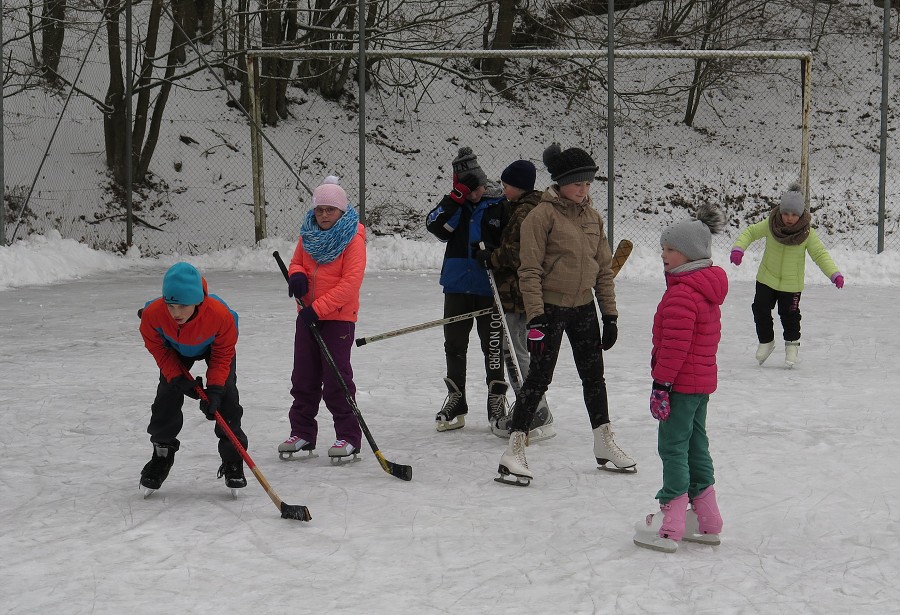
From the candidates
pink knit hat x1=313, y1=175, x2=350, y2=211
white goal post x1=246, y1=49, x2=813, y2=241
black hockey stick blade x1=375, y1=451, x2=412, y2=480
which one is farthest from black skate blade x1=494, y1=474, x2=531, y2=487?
white goal post x1=246, y1=49, x2=813, y2=241

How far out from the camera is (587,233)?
4.33 meters

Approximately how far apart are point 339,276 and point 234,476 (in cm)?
100

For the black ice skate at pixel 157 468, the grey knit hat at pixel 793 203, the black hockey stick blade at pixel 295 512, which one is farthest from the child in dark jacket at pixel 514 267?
the grey knit hat at pixel 793 203

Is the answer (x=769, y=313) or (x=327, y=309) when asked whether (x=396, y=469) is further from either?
(x=769, y=313)

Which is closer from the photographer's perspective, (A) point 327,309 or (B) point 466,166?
(A) point 327,309

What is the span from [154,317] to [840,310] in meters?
6.87

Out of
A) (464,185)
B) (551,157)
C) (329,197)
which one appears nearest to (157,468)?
(329,197)

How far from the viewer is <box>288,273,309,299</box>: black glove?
4379 mm

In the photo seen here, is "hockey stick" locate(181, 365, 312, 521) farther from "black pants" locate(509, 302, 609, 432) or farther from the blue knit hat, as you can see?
"black pants" locate(509, 302, 609, 432)

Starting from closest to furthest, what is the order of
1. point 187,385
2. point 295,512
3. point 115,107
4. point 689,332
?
point 689,332
point 295,512
point 187,385
point 115,107

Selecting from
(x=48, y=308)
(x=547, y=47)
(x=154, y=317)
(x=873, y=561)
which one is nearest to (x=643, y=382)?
(x=873, y=561)

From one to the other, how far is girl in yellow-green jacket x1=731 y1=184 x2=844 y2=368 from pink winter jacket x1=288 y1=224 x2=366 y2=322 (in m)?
3.10

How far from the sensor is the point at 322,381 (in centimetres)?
466

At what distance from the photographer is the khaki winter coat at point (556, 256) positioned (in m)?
4.23
